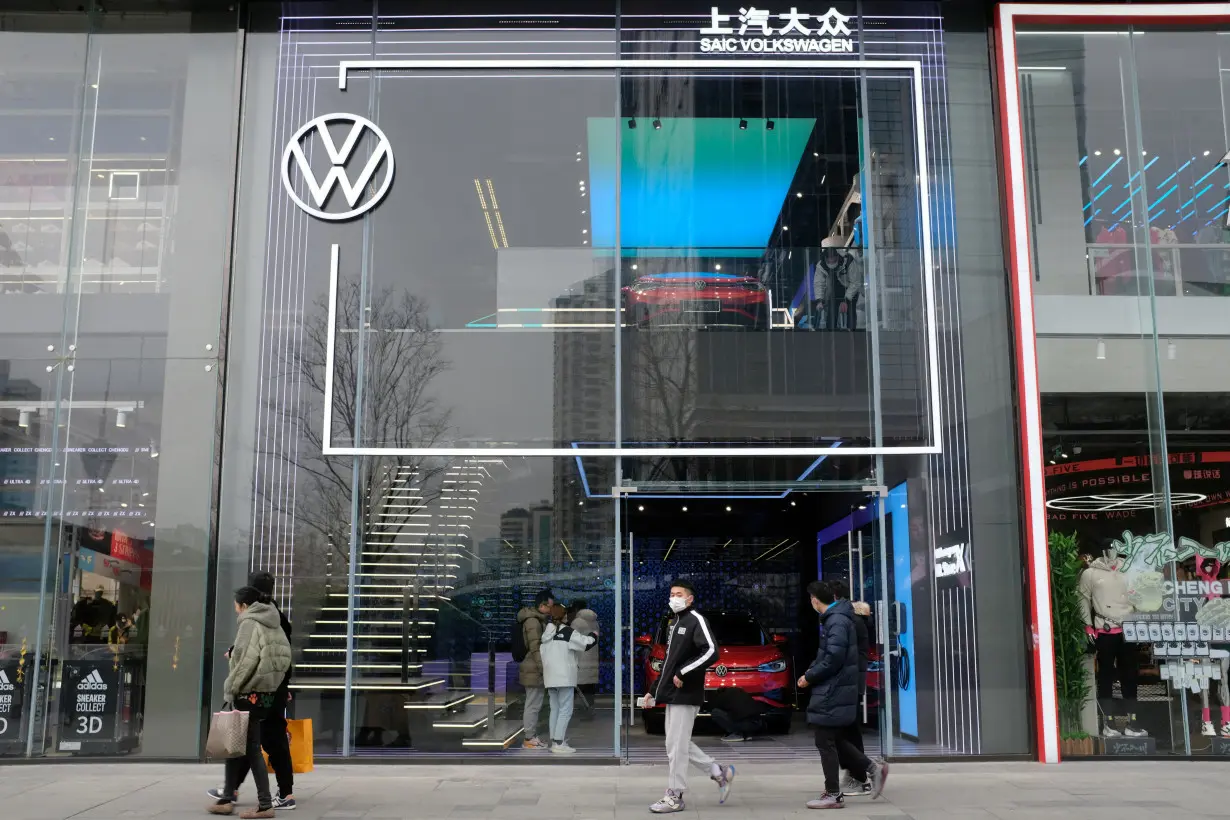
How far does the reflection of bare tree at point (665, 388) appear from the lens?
35.3 ft

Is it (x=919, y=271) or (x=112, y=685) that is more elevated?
(x=919, y=271)

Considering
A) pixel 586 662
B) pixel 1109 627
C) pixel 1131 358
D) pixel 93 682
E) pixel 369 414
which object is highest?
pixel 1131 358

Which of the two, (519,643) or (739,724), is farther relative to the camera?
(739,724)

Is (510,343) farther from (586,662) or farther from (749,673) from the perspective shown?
(749,673)

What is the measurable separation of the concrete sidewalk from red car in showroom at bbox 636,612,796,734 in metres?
2.19

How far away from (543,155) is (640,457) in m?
3.15

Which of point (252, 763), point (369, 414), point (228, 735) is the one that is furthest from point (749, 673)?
point (228, 735)

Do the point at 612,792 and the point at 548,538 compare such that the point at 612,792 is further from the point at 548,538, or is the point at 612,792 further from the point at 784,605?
the point at 784,605

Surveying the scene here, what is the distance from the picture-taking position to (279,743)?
8.12 m

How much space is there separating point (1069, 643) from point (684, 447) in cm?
390

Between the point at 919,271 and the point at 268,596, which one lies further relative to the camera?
the point at 919,271

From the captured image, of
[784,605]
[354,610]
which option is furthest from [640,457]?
[784,605]

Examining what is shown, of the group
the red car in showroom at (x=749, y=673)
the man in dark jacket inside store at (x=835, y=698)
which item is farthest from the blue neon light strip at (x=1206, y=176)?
the red car in showroom at (x=749, y=673)

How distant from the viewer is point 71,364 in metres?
11.0
